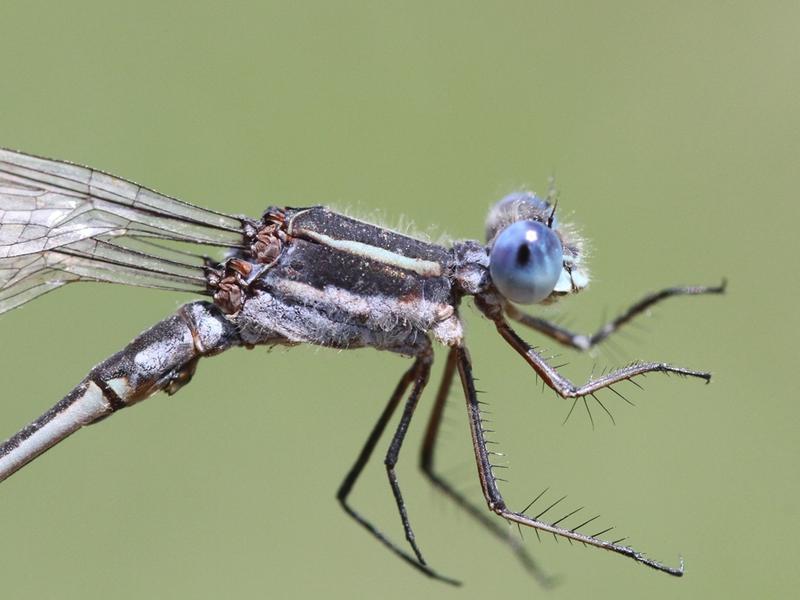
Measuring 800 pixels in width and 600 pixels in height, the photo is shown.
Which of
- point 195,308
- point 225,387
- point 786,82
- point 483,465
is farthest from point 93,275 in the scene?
point 786,82

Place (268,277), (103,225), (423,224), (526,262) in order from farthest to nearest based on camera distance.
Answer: (423,224), (103,225), (268,277), (526,262)

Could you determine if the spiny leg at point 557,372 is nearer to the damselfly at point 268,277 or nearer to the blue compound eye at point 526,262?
the damselfly at point 268,277

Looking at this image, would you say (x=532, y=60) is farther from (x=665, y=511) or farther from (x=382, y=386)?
(x=665, y=511)

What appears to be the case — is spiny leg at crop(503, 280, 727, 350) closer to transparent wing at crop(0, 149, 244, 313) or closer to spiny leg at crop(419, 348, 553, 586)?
spiny leg at crop(419, 348, 553, 586)

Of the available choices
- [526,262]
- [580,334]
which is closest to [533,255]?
[526,262]

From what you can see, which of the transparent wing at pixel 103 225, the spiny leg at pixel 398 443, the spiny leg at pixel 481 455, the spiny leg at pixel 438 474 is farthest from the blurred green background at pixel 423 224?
the transparent wing at pixel 103 225

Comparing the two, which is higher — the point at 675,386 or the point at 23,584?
the point at 675,386

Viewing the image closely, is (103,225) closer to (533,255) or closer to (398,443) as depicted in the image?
(398,443)

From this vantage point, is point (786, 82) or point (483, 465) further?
point (786, 82)
